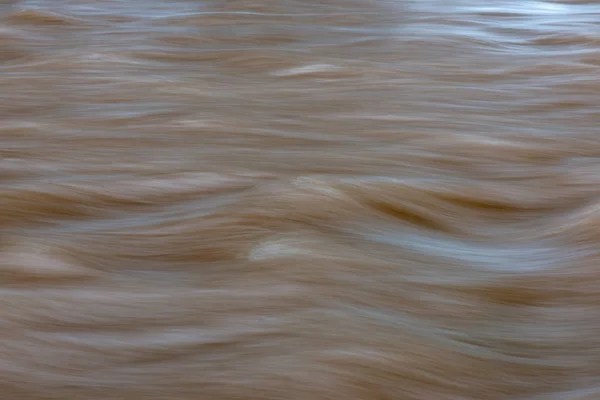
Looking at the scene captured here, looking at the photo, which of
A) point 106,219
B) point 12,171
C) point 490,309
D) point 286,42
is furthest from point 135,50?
point 490,309

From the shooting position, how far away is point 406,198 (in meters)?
1.14

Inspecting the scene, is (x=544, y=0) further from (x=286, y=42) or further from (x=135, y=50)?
(x=135, y=50)

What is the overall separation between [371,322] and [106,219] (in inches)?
14.7

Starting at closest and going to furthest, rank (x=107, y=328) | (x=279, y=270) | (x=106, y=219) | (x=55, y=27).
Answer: (x=107, y=328), (x=279, y=270), (x=106, y=219), (x=55, y=27)

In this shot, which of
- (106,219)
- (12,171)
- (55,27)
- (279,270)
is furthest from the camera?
(55,27)

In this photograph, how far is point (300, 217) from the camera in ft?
3.51

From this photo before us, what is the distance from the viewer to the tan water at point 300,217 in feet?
2.52

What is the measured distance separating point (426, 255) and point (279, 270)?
0.49ft

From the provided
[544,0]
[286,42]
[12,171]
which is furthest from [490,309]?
[544,0]

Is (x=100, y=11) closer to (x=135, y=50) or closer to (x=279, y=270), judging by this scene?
(x=135, y=50)

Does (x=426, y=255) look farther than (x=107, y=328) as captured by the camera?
Yes

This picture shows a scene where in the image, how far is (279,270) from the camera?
3.10ft

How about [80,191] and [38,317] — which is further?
[80,191]

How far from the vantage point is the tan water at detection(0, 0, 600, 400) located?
2.52ft
